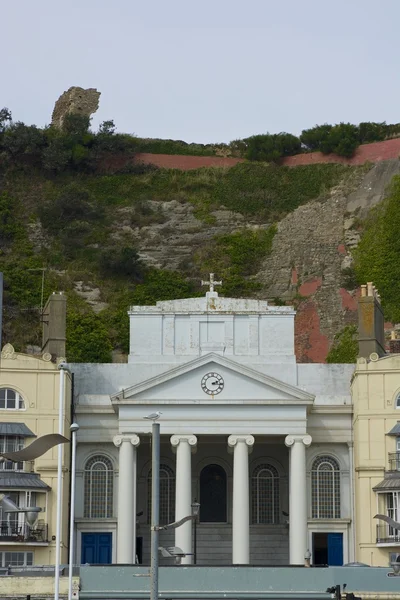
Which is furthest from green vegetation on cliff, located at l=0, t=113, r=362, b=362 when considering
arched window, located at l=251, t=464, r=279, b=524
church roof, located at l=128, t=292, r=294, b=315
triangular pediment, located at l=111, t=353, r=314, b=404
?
triangular pediment, located at l=111, t=353, r=314, b=404

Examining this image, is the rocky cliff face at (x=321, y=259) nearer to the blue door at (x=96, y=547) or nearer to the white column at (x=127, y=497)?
the white column at (x=127, y=497)

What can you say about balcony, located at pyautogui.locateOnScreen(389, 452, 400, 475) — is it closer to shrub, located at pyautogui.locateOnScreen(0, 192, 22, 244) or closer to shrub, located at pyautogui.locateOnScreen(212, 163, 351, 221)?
shrub, located at pyautogui.locateOnScreen(0, 192, 22, 244)

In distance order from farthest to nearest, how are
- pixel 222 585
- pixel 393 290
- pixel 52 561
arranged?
A: pixel 393 290 → pixel 52 561 → pixel 222 585

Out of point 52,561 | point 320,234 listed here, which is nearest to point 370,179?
point 320,234

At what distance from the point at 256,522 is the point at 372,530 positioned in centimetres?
745

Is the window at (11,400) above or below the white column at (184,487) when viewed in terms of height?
above

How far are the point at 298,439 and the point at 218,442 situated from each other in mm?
5596

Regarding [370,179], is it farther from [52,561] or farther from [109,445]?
[52,561]

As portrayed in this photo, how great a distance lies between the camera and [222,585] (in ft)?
185

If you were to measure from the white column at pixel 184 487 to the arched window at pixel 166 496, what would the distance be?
311 centimetres

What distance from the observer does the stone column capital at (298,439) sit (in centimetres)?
7288

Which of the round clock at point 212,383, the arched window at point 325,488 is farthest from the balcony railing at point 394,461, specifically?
the round clock at point 212,383

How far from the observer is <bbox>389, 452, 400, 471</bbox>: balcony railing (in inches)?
2822

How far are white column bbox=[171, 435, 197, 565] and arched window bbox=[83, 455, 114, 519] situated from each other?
381cm
